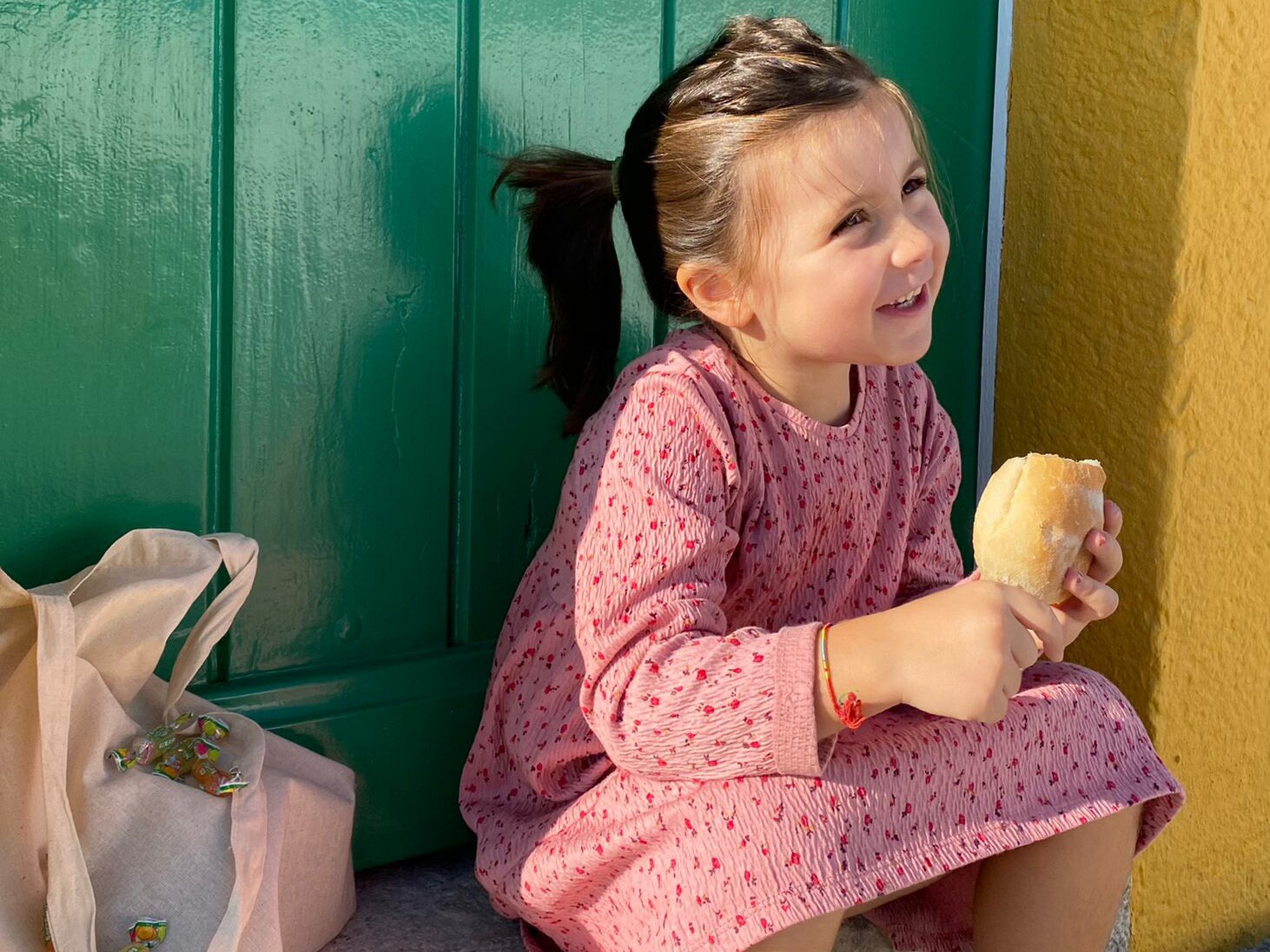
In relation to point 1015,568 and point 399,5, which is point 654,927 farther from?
point 399,5

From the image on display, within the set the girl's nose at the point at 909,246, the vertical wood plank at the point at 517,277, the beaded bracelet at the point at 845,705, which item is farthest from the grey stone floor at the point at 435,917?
the girl's nose at the point at 909,246

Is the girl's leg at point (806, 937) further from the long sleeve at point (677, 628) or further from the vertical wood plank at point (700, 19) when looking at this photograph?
the vertical wood plank at point (700, 19)

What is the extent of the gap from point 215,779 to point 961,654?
0.60 m

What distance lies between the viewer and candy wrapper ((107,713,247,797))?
3.68 feet

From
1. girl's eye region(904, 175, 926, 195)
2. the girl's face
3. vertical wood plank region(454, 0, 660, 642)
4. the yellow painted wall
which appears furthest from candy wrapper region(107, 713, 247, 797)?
the yellow painted wall

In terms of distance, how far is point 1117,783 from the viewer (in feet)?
4.02

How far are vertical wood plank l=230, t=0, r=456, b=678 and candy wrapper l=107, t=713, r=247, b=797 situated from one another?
0.16 m

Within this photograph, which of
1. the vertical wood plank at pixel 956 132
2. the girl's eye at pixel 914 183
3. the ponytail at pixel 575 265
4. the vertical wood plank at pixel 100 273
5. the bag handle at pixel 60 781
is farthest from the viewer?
the vertical wood plank at pixel 956 132

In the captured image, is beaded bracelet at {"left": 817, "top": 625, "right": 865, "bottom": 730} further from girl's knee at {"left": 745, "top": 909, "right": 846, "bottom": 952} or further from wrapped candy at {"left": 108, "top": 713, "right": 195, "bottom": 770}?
wrapped candy at {"left": 108, "top": 713, "right": 195, "bottom": 770}

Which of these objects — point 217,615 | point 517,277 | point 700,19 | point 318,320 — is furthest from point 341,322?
point 700,19

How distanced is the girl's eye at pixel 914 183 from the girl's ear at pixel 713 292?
6.9 inches

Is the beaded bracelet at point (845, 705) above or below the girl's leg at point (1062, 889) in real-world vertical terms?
above

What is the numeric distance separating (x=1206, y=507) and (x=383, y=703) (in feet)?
2.89

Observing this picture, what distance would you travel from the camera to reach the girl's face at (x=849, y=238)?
1215mm
